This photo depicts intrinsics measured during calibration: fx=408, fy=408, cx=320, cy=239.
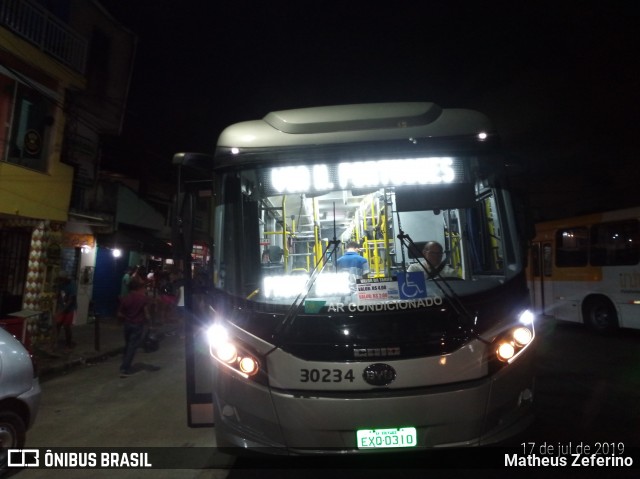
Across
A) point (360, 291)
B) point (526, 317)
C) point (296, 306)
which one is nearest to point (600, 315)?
point (526, 317)

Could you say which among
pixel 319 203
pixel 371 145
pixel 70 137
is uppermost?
pixel 70 137

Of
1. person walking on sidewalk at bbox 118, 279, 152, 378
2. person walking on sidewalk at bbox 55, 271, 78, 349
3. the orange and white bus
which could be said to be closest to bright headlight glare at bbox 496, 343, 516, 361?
person walking on sidewalk at bbox 118, 279, 152, 378

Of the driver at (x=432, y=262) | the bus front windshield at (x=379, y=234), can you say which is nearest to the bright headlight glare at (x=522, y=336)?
the bus front windshield at (x=379, y=234)

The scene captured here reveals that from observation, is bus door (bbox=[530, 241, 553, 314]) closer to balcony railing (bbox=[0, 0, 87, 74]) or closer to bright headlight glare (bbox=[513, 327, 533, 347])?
bright headlight glare (bbox=[513, 327, 533, 347])

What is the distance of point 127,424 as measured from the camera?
5.20 meters

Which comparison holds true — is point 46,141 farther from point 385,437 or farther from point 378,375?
point 385,437

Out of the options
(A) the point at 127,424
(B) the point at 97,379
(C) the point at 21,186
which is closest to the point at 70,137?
(C) the point at 21,186

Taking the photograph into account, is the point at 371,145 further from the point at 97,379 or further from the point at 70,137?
the point at 70,137

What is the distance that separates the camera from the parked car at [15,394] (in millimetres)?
3652

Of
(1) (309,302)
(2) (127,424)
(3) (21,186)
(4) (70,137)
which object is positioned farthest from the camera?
(4) (70,137)

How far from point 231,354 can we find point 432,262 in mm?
1696

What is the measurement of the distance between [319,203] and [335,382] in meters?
1.74

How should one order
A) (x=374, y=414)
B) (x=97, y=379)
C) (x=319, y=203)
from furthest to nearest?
(x=97, y=379) → (x=319, y=203) → (x=374, y=414)

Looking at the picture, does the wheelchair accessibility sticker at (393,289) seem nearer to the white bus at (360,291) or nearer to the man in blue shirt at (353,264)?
the white bus at (360,291)
